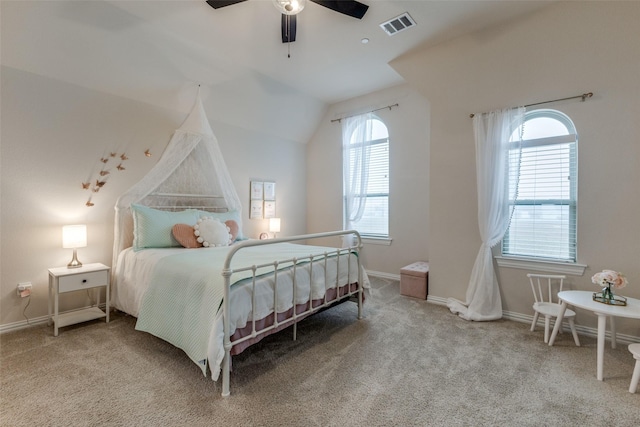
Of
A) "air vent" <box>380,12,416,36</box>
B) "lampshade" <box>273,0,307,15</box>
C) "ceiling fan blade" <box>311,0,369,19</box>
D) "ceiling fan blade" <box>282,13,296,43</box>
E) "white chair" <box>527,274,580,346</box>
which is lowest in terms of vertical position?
"white chair" <box>527,274,580,346</box>

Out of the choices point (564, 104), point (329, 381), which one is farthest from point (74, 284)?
point (564, 104)

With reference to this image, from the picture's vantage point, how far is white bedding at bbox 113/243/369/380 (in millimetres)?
1854

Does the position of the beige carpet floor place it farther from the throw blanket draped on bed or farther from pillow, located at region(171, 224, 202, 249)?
pillow, located at region(171, 224, 202, 249)

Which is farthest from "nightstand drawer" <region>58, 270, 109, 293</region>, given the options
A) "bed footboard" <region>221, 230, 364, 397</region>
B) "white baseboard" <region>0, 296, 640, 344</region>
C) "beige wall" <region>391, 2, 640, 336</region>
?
"beige wall" <region>391, 2, 640, 336</region>

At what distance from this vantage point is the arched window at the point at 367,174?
4.94 m

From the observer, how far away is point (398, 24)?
→ 3010 mm

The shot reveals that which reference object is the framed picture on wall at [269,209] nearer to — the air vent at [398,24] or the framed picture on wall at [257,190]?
the framed picture on wall at [257,190]

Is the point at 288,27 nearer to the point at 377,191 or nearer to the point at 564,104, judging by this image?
the point at 564,104

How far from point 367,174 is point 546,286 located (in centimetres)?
287

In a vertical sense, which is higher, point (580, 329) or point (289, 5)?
point (289, 5)

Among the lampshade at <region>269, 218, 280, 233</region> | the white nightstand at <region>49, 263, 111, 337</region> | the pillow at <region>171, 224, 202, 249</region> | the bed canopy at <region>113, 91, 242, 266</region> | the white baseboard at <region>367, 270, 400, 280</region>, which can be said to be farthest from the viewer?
the lampshade at <region>269, 218, 280, 233</region>

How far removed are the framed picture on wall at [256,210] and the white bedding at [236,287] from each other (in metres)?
1.95

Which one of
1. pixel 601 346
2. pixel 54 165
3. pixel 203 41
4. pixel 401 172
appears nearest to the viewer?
pixel 601 346

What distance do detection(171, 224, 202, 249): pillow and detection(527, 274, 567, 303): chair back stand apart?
352 centimetres
